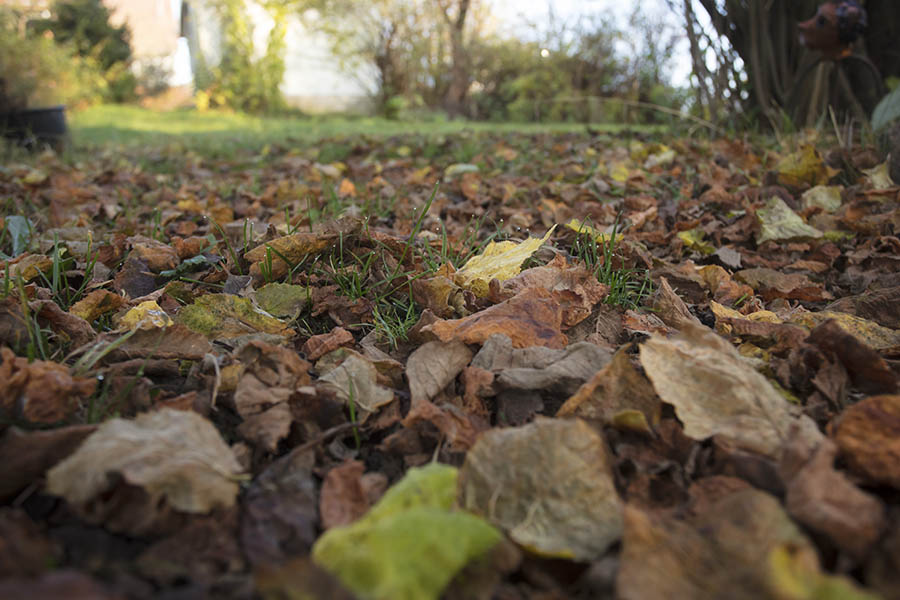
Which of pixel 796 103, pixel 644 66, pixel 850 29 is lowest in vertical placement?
pixel 796 103

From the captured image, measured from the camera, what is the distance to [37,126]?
6.07 m

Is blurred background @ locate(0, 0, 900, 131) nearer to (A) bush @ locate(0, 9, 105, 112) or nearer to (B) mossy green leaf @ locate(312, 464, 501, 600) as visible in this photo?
(A) bush @ locate(0, 9, 105, 112)

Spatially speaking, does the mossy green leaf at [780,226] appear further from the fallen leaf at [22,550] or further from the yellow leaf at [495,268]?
the fallen leaf at [22,550]

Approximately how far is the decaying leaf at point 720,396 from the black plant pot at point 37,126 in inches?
256

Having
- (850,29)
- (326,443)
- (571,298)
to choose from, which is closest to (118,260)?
(326,443)

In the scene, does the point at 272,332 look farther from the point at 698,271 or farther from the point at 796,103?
the point at 796,103

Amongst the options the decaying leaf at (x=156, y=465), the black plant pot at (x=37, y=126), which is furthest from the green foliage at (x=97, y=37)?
the decaying leaf at (x=156, y=465)

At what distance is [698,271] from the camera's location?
1.72 m

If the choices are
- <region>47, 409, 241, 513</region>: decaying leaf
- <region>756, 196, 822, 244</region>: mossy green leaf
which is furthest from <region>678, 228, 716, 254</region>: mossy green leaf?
<region>47, 409, 241, 513</region>: decaying leaf

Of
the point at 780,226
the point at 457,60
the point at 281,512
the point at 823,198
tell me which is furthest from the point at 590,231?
the point at 457,60

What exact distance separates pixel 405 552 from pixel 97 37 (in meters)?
22.2

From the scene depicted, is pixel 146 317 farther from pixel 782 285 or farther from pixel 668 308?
pixel 782 285

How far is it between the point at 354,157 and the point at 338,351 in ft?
11.9

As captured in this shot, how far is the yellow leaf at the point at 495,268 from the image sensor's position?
146 cm
